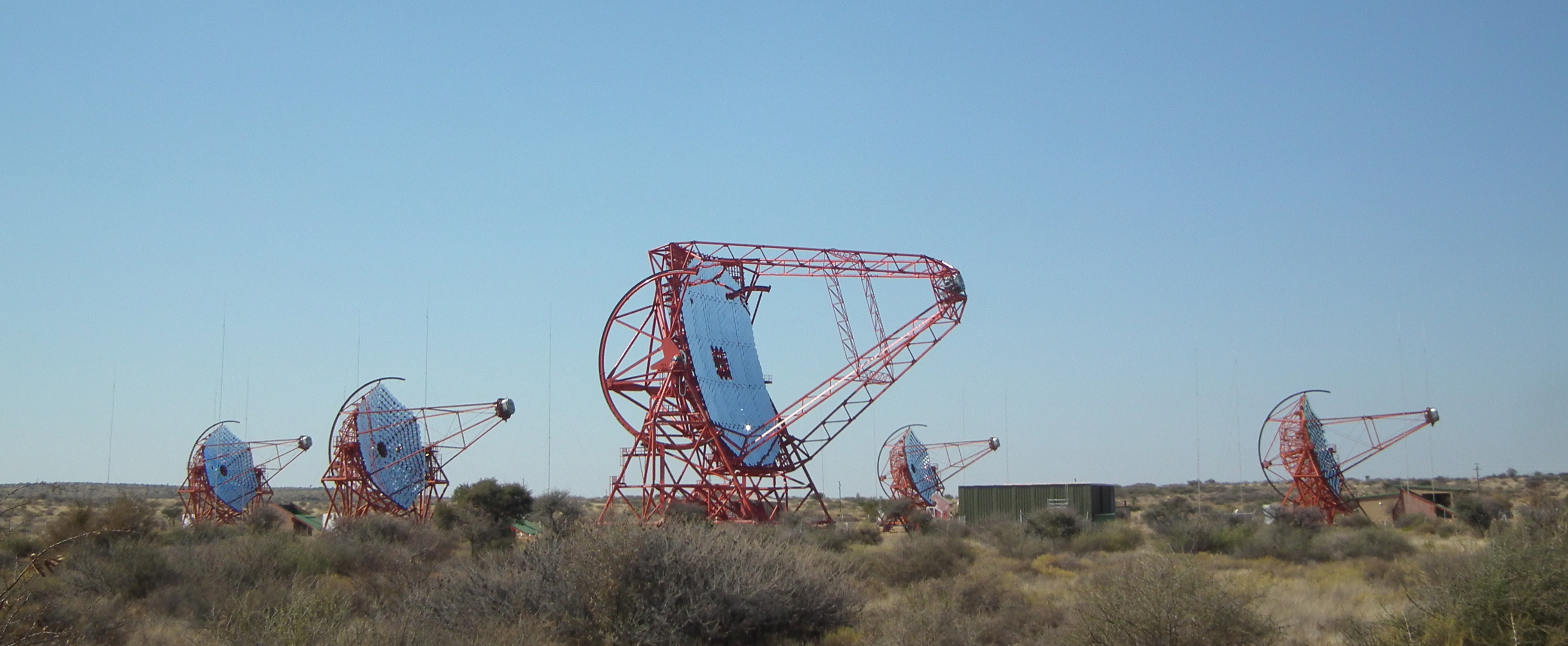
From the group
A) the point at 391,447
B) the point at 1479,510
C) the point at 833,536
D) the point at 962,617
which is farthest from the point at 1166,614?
the point at 1479,510

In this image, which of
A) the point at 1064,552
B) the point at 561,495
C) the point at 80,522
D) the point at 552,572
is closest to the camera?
the point at 552,572

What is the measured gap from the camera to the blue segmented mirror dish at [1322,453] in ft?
192

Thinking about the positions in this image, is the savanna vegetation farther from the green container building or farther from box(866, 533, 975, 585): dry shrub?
the green container building

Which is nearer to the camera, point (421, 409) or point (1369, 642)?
point (1369, 642)

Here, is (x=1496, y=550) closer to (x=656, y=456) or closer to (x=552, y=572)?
(x=552, y=572)

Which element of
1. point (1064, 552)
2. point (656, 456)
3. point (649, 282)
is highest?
point (649, 282)

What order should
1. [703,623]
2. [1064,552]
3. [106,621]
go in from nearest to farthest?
1. [703,623]
2. [106,621]
3. [1064,552]

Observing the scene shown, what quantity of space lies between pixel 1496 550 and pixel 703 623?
9619 mm

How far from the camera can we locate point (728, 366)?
44750 mm

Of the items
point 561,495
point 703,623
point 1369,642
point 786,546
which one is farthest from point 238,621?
point 561,495

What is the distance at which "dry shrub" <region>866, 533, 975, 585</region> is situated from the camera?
1152 inches

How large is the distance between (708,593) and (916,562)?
14.3 metres

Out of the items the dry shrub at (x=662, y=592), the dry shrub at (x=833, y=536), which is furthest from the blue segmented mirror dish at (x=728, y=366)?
the dry shrub at (x=662, y=592)

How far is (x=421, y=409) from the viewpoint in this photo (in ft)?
166
